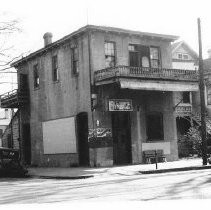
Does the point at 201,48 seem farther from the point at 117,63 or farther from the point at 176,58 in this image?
the point at 176,58

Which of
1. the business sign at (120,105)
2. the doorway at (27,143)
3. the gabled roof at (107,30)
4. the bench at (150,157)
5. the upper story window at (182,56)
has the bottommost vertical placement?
the bench at (150,157)

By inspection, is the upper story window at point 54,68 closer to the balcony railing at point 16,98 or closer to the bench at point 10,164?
the balcony railing at point 16,98

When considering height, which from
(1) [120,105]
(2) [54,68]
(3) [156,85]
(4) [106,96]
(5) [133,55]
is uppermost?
(5) [133,55]

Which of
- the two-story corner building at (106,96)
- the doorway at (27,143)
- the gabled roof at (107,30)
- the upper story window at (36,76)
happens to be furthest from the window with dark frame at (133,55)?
the doorway at (27,143)

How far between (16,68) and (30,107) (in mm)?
3990

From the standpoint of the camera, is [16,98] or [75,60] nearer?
[75,60]

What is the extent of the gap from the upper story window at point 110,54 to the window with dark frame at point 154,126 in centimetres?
412

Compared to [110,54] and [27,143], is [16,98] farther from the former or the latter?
[110,54]

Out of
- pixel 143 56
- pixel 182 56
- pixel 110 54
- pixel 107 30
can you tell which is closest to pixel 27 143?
pixel 110 54

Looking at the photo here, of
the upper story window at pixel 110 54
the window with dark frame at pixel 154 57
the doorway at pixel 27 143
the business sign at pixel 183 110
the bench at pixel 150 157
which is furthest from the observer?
the business sign at pixel 183 110

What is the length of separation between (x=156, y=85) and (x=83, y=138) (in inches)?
219

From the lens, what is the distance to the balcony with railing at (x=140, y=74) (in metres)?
24.1

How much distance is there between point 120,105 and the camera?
84.1ft

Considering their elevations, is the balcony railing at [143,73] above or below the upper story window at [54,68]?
below
